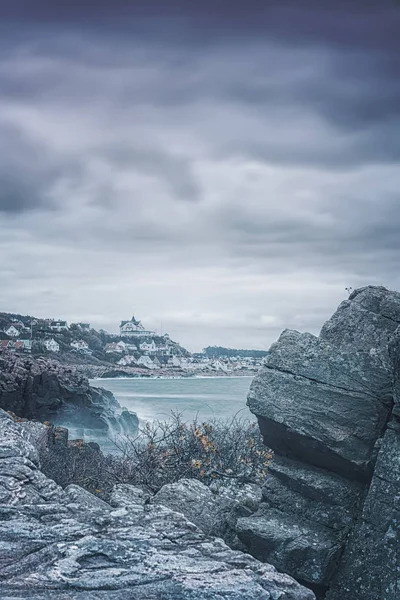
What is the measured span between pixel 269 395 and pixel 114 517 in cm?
268

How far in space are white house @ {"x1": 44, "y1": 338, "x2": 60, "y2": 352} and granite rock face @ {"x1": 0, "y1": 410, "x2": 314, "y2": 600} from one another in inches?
1807

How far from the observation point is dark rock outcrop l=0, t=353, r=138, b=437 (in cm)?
2483

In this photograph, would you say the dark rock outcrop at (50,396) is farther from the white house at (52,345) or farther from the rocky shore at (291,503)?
the rocky shore at (291,503)

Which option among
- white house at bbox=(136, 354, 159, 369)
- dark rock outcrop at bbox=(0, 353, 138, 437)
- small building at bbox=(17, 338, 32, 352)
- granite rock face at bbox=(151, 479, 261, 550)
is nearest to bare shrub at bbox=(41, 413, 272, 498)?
granite rock face at bbox=(151, 479, 261, 550)

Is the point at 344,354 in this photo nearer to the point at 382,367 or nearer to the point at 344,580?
the point at 382,367

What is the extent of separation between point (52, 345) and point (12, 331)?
581 centimetres

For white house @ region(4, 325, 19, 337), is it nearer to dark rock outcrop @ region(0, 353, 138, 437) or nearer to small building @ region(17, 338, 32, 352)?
small building @ region(17, 338, 32, 352)

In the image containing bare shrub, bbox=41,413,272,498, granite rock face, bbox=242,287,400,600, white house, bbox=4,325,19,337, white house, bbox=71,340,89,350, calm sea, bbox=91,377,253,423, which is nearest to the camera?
granite rock face, bbox=242,287,400,600

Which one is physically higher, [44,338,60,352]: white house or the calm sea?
[44,338,60,352]: white house

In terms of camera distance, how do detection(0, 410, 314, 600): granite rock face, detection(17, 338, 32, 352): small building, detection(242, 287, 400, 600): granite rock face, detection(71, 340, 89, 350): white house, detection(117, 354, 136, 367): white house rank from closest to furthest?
detection(0, 410, 314, 600): granite rock face, detection(242, 287, 400, 600): granite rock face, detection(17, 338, 32, 352): small building, detection(71, 340, 89, 350): white house, detection(117, 354, 136, 367): white house

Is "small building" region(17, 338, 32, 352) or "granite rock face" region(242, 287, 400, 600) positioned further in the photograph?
"small building" region(17, 338, 32, 352)

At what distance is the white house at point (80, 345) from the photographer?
5564 centimetres

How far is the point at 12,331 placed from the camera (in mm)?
46000

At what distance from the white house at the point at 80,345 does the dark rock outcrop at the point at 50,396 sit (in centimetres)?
2139
